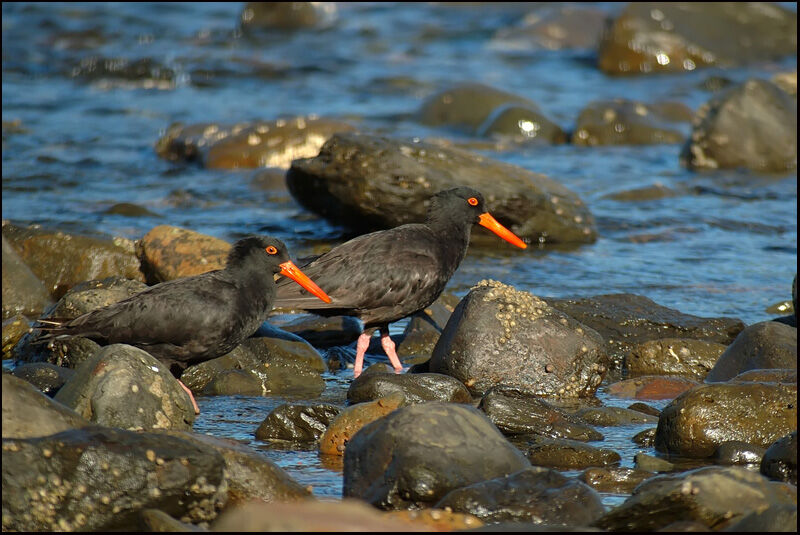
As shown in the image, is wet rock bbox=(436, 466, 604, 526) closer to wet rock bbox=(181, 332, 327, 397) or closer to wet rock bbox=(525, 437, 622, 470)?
wet rock bbox=(525, 437, 622, 470)

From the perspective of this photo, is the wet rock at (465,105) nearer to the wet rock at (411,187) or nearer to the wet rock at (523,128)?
the wet rock at (523,128)

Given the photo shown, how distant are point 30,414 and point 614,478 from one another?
242 cm

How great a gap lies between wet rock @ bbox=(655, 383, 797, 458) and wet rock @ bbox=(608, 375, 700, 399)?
3.07ft

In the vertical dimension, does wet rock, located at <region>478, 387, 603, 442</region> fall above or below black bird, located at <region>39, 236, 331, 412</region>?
below

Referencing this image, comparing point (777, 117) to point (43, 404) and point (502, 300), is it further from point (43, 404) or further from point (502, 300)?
point (43, 404)

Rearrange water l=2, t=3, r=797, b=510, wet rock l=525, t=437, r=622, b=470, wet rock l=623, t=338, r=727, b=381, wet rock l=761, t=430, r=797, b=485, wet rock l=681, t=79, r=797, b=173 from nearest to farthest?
1. wet rock l=761, t=430, r=797, b=485
2. wet rock l=525, t=437, r=622, b=470
3. wet rock l=623, t=338, r=727, b=381
4. water l=2, t=3, r=797, b=510
5. wet rock l=681, t=79, r=797, b=173

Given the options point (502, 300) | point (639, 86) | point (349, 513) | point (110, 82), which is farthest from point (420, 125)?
point (349, 513)

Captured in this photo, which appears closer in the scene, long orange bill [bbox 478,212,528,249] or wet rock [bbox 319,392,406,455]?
wet rock [bbox 319,392,406,455]

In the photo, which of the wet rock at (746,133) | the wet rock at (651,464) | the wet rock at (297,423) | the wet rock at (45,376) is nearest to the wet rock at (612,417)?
the wet rock at (651,464)

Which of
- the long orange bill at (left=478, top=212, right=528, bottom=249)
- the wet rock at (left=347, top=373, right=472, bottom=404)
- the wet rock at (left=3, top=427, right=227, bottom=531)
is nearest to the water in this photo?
the wet rock at (left=347, top=373, right=472, bottom=404)

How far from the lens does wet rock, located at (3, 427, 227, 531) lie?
402 cm

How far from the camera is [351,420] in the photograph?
516 centimetres

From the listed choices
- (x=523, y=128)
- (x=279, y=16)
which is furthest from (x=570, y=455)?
(x=279, y=16)

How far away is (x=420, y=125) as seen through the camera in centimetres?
1489
